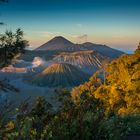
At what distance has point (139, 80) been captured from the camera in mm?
24828

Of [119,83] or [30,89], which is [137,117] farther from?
[30,89]

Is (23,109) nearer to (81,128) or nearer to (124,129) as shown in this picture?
(81,128)

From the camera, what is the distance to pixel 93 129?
19.3 feet

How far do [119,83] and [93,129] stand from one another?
70.5 ft

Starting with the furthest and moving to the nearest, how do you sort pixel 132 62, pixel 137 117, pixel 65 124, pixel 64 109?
pixel 132 62
pixel 137 117
pixel 64 109
pixel 65 124

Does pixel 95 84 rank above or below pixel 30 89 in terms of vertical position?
above

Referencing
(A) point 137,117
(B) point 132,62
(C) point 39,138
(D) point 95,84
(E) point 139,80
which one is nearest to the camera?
(C) point 39,138

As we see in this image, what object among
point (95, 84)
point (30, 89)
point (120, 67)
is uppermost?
point (120, 67)

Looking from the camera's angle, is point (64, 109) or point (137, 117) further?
point (137, 117)

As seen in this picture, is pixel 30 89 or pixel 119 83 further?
pixel 30 89

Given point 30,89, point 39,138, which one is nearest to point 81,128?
point 39,138

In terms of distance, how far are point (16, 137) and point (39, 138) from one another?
60 centimetres

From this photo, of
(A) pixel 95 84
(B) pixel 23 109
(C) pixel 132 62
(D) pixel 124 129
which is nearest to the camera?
(B) pixel 23 109

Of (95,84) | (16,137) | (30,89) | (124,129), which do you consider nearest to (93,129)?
(16,137)
